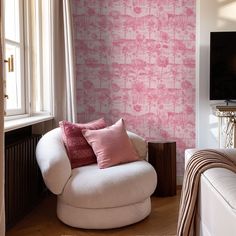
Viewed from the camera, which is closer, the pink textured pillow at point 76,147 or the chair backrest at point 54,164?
the chair backrest at point 54,164

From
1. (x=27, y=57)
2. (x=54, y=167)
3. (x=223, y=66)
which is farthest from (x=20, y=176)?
(x=223, y=66)

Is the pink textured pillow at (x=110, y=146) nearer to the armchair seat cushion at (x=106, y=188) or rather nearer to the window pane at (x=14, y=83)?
the armchair seat cushion at (x=106, y=188)

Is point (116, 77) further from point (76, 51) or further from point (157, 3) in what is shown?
point (157, 3)

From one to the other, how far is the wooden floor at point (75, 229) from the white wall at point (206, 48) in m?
1.13

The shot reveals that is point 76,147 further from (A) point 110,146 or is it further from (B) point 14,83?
(B) point 14,83

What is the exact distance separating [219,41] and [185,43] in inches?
16.9

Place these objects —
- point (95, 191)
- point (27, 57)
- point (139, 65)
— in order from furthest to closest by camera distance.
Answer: point (139, 65) < point (27, 57) < point (95, 191)

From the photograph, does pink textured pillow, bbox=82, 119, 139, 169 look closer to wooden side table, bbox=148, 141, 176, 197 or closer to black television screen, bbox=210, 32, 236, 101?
wooden side table, bbox=148, 141, 176, 197

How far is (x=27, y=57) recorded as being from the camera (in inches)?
126

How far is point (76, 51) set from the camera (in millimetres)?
3805

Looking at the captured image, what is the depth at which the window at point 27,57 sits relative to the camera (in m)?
2.96

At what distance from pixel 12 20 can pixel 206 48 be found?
2108mm

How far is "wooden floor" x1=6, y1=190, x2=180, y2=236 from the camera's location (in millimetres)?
2498

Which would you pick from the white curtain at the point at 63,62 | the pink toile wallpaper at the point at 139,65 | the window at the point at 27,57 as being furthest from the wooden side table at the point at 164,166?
the window at the point at 27,57
